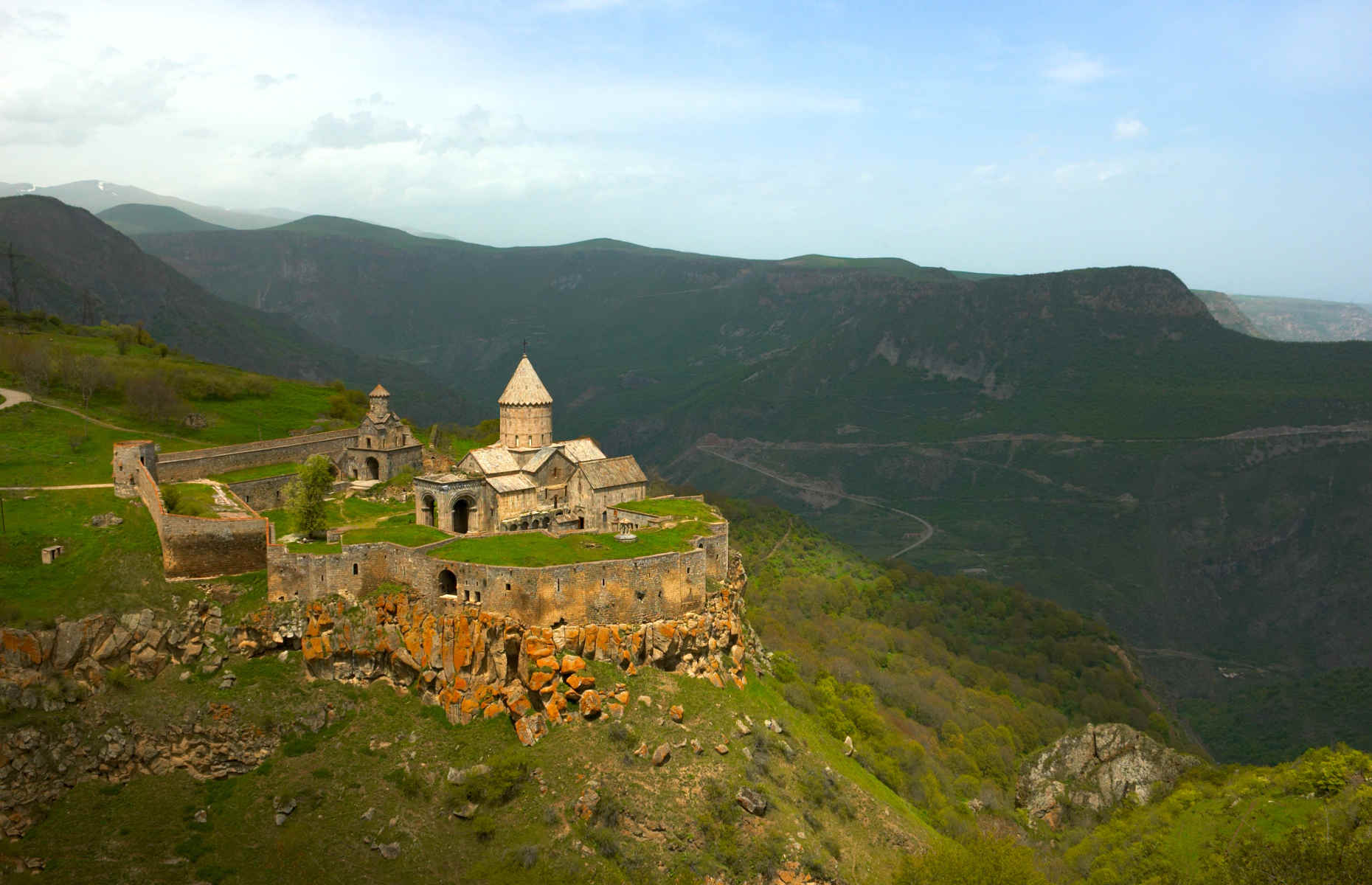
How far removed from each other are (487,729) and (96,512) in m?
21.7

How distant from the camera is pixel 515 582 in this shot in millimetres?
34188

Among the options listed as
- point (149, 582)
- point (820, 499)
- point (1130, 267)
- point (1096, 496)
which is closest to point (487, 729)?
point (149, 582)

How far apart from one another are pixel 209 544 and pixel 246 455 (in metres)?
14.8

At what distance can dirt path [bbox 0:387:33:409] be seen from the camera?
183ft

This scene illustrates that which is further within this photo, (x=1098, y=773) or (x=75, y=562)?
(x=1098, y=773)

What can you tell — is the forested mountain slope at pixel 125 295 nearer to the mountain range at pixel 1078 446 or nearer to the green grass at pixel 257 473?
Result: the mountain range at pixel 1078 446

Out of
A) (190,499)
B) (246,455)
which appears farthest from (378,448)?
(190,499)

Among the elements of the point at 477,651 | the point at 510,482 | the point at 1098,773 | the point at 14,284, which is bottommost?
the point at 1098,773

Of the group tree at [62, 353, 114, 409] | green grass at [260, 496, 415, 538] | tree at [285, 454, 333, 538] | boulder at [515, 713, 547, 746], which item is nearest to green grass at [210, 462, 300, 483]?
green grass at [260, 496, 415, 538]

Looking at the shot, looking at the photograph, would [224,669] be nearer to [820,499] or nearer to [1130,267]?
[820,499]

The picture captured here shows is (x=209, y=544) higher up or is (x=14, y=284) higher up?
(x=14, y=284)

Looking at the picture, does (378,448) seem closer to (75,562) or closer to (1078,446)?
(75,562)

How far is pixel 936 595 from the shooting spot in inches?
3302

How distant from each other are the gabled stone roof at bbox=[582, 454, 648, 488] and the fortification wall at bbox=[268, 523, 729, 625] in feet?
28.7
